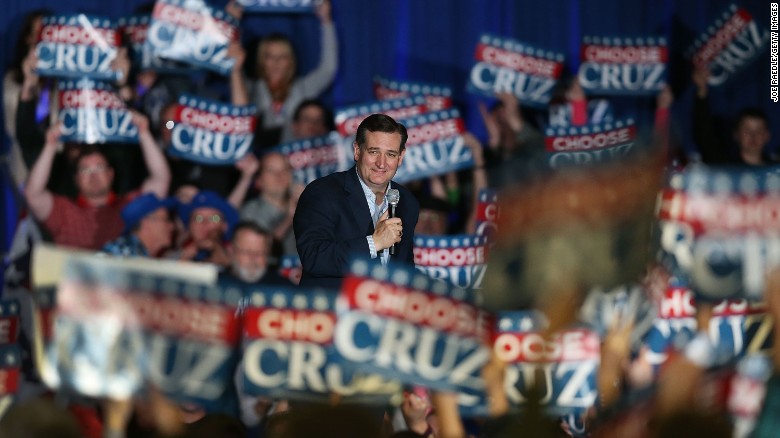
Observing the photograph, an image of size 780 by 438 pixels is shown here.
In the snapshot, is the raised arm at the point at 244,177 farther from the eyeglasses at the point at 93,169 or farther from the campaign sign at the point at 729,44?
the campaign sign at the point at 729,44

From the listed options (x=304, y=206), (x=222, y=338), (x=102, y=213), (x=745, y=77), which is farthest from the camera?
(x=745, y=77)

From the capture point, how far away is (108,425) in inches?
123

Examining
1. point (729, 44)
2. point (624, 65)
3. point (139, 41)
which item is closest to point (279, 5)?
point (139, 41)

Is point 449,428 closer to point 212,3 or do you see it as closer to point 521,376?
point 521,376

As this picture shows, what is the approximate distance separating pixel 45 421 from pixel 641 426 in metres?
1.06

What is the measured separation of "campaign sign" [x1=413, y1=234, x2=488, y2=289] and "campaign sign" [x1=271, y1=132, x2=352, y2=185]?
40.3 inches

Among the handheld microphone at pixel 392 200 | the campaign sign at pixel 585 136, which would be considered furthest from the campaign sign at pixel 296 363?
the campaign sign at pixel 585 136

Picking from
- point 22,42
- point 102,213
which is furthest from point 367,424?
point 22,42

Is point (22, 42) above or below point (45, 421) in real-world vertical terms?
above

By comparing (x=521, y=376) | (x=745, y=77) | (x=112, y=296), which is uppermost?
(x=745, y=77)

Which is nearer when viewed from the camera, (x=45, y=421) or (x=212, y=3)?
(x=45, y=421)

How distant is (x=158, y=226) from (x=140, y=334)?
255 cm

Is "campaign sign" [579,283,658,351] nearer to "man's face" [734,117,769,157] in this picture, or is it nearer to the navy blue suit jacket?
the navy blue suit jacket

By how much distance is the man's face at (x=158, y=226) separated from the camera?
5.77m
